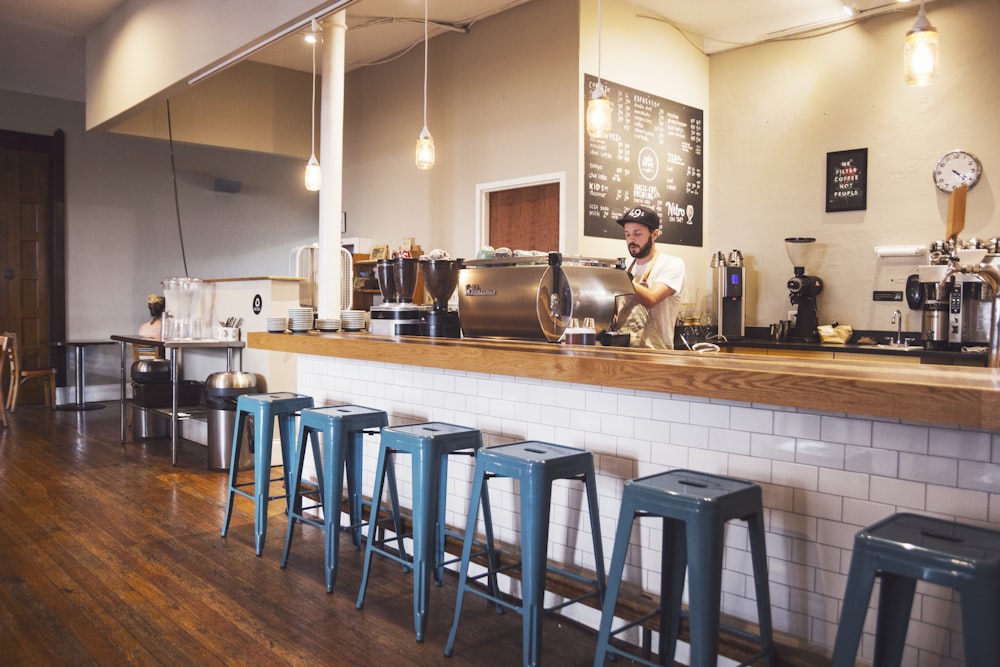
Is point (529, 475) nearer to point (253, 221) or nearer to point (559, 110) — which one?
point (559, 110)

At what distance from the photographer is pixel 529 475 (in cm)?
226

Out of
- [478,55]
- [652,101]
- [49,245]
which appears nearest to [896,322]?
[652,101]

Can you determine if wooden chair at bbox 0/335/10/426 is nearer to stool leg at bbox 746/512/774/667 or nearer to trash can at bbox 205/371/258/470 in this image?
trash can at bbox 205/371/258/470

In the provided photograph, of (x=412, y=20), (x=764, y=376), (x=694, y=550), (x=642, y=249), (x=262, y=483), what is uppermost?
(x=412, y=20)

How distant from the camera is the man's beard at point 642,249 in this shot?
4145mm

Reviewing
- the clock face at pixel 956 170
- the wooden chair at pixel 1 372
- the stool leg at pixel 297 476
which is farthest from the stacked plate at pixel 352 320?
the wooden chair at pixel 1 372

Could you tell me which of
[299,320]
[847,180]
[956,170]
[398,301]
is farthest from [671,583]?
[847,180]

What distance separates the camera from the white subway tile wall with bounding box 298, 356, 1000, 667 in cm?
190

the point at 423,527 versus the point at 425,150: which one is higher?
the point at 425,150

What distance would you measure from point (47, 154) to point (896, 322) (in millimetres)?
8542

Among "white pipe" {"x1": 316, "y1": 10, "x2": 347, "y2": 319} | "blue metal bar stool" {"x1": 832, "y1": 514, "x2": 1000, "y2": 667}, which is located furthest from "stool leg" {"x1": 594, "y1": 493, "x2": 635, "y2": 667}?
"white pipe" {"x1": 316, "y1": 10, "x2": 347, "y2": 319}

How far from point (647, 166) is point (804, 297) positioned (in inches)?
60.5

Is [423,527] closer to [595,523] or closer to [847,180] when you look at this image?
[595,523]

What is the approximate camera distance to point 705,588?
5.97 feet
